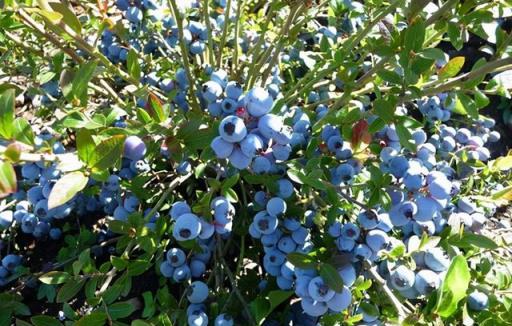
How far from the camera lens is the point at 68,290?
54.8 inches

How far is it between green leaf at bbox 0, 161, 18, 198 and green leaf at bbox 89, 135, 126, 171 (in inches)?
7.2

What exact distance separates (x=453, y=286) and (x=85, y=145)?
0.82 m

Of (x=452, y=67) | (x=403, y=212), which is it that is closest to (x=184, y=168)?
(x=403, y=212)

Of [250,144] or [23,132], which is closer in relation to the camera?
[23,132]

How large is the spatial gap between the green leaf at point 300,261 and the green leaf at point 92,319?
491 mm

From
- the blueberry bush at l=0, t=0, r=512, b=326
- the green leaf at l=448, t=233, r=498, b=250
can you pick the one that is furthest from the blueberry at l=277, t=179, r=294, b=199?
the green leaf at l=448, t=233, r=498, b=250

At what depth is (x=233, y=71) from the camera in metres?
1.97

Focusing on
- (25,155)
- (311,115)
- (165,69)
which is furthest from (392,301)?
(165,69)

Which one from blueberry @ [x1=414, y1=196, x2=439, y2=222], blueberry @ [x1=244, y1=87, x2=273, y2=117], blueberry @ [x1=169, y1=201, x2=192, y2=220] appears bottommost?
blueberry @ [x1=169, y1=201, x2=192, y2=220]

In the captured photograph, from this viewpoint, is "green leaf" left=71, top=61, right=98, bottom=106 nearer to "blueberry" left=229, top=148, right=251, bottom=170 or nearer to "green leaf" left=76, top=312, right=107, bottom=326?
"blueberry" left=229, top=148, right=251, bottom=170

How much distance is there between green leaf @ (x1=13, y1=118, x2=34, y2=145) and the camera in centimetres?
97

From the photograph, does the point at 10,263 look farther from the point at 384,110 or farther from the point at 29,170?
the point at 384,110

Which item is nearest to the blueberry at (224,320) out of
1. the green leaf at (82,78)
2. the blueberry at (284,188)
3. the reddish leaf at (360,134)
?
the blueberry at (284,188)

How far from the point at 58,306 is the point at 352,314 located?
1.15m
